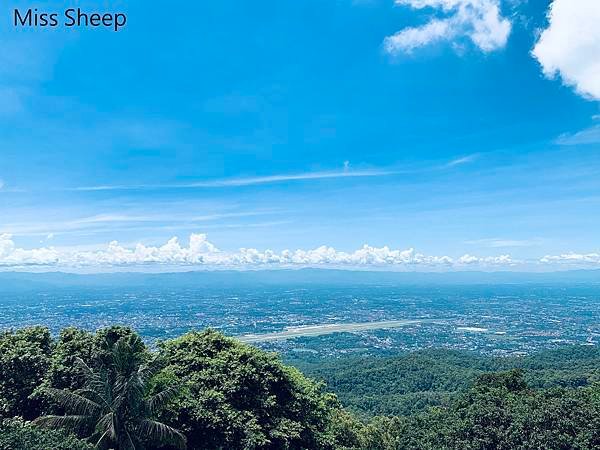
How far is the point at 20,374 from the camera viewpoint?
1756 cm

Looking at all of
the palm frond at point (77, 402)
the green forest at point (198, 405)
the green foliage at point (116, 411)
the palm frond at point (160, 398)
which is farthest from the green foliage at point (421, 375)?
the palm frond at point (77, 402)

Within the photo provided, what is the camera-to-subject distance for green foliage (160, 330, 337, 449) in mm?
16438

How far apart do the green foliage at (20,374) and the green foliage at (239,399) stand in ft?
16.2

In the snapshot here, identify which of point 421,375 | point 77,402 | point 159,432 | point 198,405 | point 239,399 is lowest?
point 421,375

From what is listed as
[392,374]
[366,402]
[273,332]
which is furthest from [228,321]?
[366,402]

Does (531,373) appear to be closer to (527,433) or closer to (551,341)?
(527,433)

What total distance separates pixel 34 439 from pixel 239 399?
804 cm

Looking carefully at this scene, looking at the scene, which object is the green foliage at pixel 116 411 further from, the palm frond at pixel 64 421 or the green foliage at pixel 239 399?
the green foliage at pixel 239 399

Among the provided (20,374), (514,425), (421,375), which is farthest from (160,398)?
(421,375)

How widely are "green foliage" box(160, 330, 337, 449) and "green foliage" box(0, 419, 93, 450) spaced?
4.43 m

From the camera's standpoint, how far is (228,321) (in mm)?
192750

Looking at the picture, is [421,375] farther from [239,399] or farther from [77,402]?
[77,402]

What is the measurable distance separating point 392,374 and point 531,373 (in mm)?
24354

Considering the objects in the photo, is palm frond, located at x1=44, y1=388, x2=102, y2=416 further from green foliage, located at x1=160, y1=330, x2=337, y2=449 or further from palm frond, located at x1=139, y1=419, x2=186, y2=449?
green foliage, located at x1=160, y1=330, x2=337, y2=449
